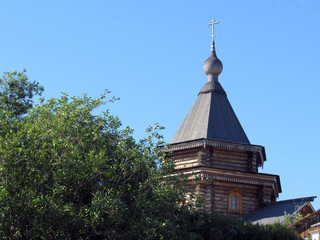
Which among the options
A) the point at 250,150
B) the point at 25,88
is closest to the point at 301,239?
the point at 250,150

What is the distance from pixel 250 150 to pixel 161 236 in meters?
13.6

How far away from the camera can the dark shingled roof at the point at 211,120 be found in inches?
1232

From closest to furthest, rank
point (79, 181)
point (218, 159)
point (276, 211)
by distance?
point (79, 181) < point (276, 211) < point (218, 159)

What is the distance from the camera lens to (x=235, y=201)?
29.7 meters

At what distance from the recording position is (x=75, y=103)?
20.6 metres

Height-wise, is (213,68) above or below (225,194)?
above

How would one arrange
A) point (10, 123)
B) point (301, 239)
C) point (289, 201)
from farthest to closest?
point (289, 201), point (301, 239), point (10, 123)

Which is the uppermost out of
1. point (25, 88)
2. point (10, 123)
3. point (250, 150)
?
point (25, 88)

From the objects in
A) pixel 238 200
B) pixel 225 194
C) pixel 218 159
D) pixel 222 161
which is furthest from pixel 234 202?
pixel 218 159

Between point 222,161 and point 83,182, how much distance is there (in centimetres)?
1355

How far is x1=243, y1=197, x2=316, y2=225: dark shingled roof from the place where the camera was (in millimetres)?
27125

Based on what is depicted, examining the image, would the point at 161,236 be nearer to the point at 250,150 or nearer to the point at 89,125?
the point at 89,125

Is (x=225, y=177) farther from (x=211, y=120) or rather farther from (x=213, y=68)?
(x=213, y=68)

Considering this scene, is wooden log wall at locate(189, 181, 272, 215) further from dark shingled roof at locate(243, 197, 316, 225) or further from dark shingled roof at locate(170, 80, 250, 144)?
dark shingled roof at locate(170, 80, 250, 144)
